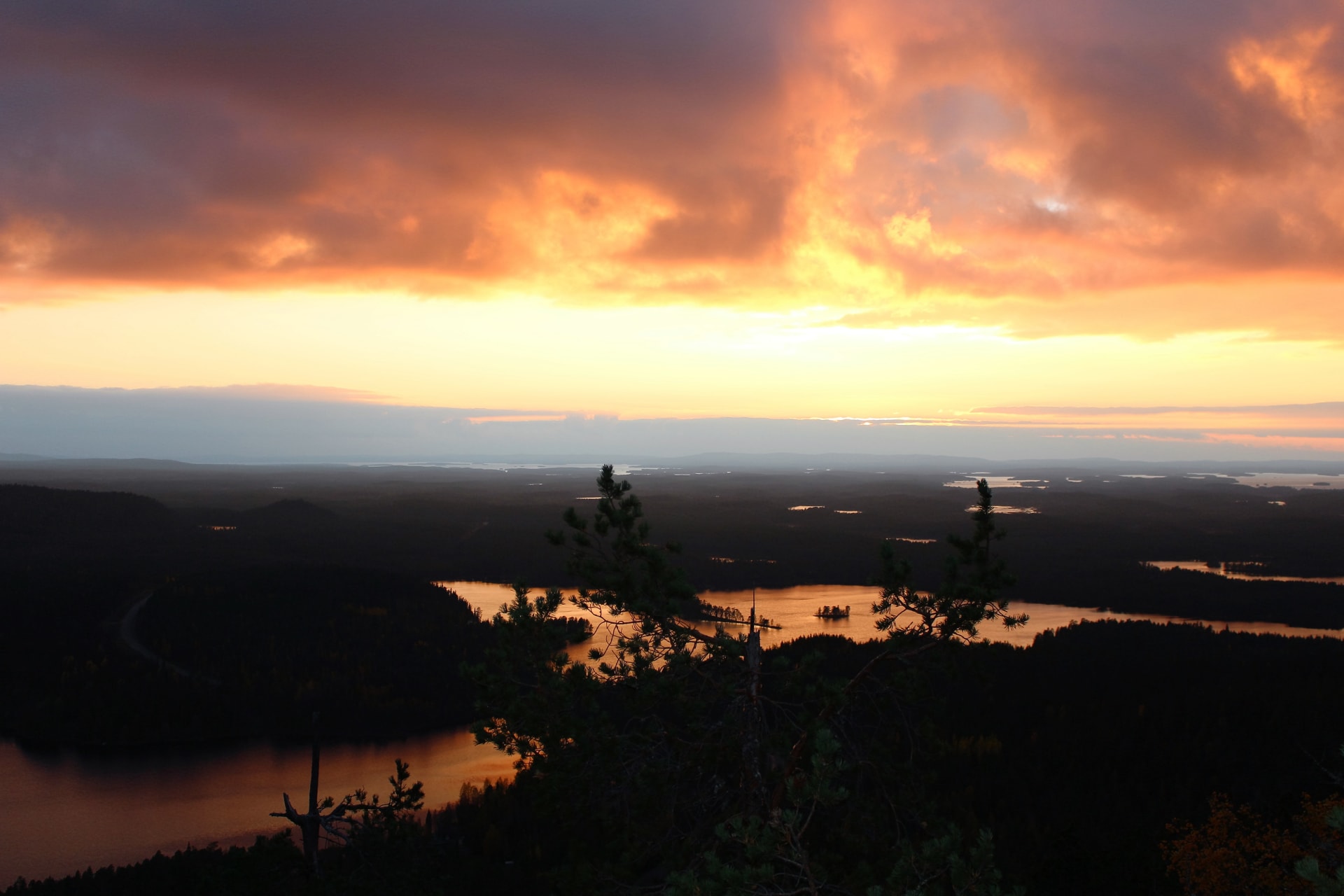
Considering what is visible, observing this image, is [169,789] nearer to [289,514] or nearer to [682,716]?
[682,716]

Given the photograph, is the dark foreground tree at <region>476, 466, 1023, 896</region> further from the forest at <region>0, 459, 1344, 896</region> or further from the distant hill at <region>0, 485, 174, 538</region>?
the distant hill at <region>0, 485, 174, 538</region>

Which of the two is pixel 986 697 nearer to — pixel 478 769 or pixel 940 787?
pixel 940 787

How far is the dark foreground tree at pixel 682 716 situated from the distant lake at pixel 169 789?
2835cm

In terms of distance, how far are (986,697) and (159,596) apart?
72171 millimetres

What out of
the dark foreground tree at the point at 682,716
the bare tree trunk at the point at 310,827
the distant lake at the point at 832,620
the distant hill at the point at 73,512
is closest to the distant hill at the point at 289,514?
the distant hill at the point at 73,512

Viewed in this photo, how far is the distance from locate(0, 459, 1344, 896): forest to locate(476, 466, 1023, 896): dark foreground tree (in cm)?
6

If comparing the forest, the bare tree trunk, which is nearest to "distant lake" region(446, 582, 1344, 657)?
the forest

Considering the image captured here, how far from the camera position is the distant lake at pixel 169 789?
39062 mm

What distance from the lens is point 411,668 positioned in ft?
210

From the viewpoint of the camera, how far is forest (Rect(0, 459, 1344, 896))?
1270 cm

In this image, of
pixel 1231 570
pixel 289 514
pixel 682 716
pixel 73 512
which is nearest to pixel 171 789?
pixel 682 716

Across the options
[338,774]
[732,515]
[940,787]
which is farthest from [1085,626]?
[732,515]

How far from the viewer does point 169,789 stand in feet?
150

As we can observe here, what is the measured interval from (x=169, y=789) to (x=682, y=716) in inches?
1729
